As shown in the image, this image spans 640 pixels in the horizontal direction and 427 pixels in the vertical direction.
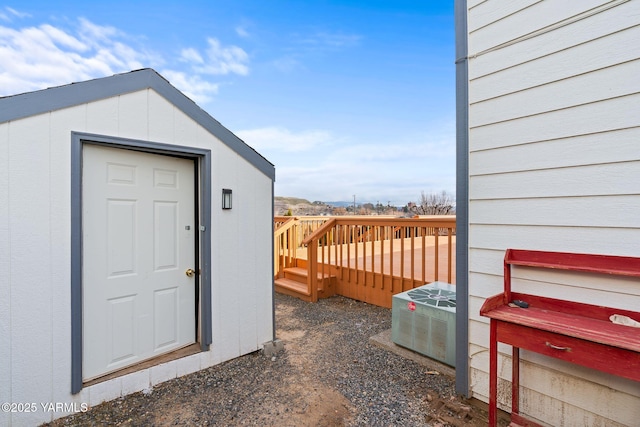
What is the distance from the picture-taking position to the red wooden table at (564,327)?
1.34 m

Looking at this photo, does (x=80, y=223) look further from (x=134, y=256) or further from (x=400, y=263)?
(x=400, y=263)

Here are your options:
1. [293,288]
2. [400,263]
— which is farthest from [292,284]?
[400,263]

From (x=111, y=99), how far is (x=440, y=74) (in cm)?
721

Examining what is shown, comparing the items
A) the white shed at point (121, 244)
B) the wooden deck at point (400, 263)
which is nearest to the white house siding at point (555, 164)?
the wooden deck at point (400, 263)

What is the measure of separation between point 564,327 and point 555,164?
0.96 metres

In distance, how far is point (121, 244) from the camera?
2420 mm

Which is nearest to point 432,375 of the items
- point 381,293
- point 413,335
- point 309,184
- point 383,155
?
point 413,335

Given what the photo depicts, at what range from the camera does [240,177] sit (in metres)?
2.96

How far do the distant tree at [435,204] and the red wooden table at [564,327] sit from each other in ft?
45.7

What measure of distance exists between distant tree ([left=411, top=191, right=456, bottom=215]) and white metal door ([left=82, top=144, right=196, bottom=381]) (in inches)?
552

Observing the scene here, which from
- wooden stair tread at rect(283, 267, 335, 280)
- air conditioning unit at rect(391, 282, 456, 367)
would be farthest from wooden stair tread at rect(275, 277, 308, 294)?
air conditioning unit at rect(391, 282, 456, 367)

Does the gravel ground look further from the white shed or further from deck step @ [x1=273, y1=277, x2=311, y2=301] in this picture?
deck step @ [x1=273, y1=277, x2=311, y2=301]

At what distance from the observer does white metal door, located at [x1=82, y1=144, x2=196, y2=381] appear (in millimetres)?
2266

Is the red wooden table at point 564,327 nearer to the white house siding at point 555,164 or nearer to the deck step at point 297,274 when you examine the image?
the white house siding at point 555,164
